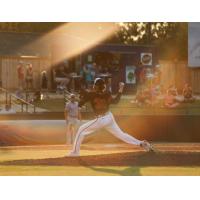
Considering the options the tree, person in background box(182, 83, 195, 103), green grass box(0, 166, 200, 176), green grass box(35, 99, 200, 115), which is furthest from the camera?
person in background box(182, 83, 195, 103)

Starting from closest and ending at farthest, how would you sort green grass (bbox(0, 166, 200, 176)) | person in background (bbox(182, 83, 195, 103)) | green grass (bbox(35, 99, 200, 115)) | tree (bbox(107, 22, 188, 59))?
green grass (bbox(0, 166, 200, 176)) < tree (bbox(107, 22, 188, 59)) < green grass (bbox(35, 99, 200, 115)) < person in background (bbox(182, 83, 195, 103))

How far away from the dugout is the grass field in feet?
3.20

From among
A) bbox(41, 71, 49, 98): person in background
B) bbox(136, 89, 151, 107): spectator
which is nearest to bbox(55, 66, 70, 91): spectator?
bbox(41, 71, 49, 98): person in background

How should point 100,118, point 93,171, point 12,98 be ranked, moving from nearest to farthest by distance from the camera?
point 93,171
point 100,118
point 12,98

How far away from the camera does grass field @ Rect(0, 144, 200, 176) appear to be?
408 inches

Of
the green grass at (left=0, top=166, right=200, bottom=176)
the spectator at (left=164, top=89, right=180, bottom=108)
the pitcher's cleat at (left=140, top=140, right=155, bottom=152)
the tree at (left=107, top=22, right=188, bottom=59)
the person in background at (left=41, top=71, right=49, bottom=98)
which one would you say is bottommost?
the green grass at (left=0, top=166, right=200, bottom=176)

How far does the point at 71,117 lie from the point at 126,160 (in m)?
1.05

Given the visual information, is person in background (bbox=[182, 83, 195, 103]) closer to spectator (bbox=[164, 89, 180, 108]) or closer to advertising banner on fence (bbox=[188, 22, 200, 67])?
spectator (bbox=[164, 89, 180, 108])

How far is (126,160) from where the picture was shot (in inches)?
416

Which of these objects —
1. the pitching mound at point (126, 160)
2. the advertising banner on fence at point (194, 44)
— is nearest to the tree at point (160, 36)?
the advertising banner on fence at point (194, 44)

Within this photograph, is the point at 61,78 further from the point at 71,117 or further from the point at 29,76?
the point at 71,117

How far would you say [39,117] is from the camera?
35.7 ft

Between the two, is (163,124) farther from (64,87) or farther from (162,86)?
(64,87)

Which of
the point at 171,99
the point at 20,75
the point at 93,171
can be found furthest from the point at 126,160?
the point at 20,75
